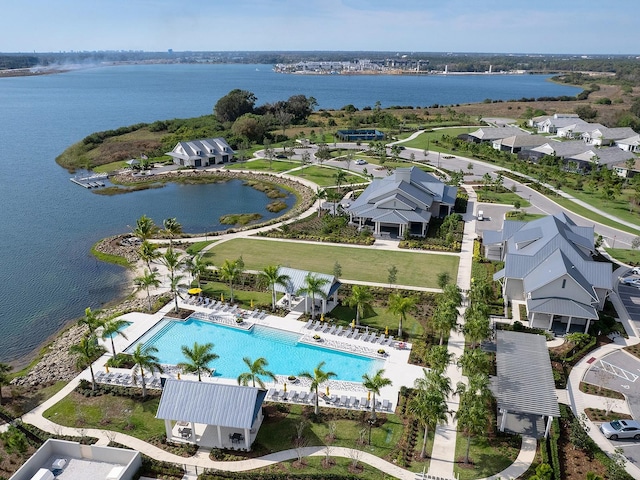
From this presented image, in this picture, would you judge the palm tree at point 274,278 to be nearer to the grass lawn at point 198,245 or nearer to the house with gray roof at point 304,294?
the house with gray roof at point 304,294

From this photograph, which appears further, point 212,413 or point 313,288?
point 313,288

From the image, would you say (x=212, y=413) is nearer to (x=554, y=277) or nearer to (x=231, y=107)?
(x=554, y=277)

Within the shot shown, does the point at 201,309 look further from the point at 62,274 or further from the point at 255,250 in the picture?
the point at 62,274

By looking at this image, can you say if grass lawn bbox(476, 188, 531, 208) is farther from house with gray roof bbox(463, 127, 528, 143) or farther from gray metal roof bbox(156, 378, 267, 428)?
gray metal roof bbox(156, 378, 267, 428)

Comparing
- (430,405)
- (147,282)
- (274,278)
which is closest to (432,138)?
(274,278)

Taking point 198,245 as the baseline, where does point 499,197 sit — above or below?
below

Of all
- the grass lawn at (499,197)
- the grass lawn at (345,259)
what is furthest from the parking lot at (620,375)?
the grass lawn at (499,197)
